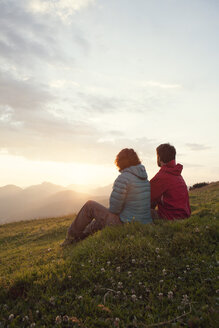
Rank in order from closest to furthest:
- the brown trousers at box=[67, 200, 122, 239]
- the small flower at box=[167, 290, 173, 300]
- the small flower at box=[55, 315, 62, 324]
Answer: the small flower at box=[55, 315, 62, 324] → the small flower at box=[167, 290, 173, 300] → the brown trousers at box=[67, 200, 122, 239]

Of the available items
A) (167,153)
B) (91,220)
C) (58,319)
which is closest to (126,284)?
(58,319)

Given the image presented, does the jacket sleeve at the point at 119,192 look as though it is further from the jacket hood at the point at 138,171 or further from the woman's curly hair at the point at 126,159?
the woman's curly hair at the point at 126,159

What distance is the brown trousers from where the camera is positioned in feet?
27.0

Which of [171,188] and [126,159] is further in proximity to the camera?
[171,188]

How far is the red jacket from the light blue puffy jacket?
498mm

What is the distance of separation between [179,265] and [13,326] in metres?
3.66

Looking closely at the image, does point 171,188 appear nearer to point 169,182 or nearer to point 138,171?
point 169,182

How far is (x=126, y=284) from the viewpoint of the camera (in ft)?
17.0

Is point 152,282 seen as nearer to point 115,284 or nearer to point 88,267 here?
point 115,284

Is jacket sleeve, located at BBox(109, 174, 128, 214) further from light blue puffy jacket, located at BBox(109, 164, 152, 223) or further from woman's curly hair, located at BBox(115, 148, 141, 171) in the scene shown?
woman's curly hair, located at BBox(115, 148, 141, 171)

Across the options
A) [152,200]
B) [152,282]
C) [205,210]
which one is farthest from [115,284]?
[205,210]

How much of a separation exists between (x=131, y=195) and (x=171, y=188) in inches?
62.0

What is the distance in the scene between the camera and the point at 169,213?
29.4 ft

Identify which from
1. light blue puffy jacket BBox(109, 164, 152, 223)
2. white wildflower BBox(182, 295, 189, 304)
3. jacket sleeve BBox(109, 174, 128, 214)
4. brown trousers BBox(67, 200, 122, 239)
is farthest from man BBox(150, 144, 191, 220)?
white wildflower BBox(182, 295, 189, 304)
